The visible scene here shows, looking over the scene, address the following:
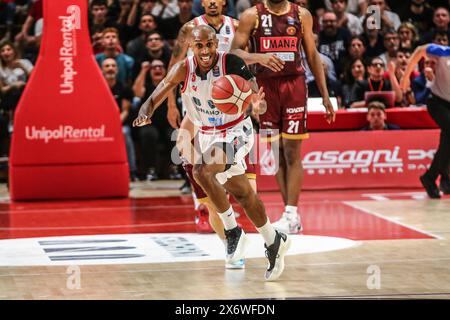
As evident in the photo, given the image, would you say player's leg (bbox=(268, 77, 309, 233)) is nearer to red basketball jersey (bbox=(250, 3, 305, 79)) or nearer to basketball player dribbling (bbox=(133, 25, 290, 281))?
red basketball jersey (bbox=(250, 3, 305, 79))

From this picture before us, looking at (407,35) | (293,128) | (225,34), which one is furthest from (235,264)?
(407,35)

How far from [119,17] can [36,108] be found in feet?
13.5

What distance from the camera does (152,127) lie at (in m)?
14.3

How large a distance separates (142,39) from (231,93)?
7845 millimetres

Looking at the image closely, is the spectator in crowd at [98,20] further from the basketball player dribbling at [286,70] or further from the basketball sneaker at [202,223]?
the basketball sneaker at [202,223]

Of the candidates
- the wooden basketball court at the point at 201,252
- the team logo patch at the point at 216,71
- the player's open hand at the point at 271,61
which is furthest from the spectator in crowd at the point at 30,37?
the team logo patch at the point at 216,71

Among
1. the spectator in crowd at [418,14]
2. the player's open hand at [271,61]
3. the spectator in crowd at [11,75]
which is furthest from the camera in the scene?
the spectator in crowd at [418,14]

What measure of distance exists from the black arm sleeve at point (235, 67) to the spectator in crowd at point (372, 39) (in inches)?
294

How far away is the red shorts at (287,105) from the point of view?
9.81 meters

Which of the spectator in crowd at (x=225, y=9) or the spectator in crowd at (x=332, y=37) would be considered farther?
the spectator in crowd at (x=225, y=9)

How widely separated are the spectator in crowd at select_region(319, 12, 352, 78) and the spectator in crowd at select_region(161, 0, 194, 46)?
2.02 metres

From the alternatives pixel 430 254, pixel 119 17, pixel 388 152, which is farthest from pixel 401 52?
pixel 430 254

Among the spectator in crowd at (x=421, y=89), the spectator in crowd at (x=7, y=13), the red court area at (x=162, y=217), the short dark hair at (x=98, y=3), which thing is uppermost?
the short dark hair at (x=98, y=3)
